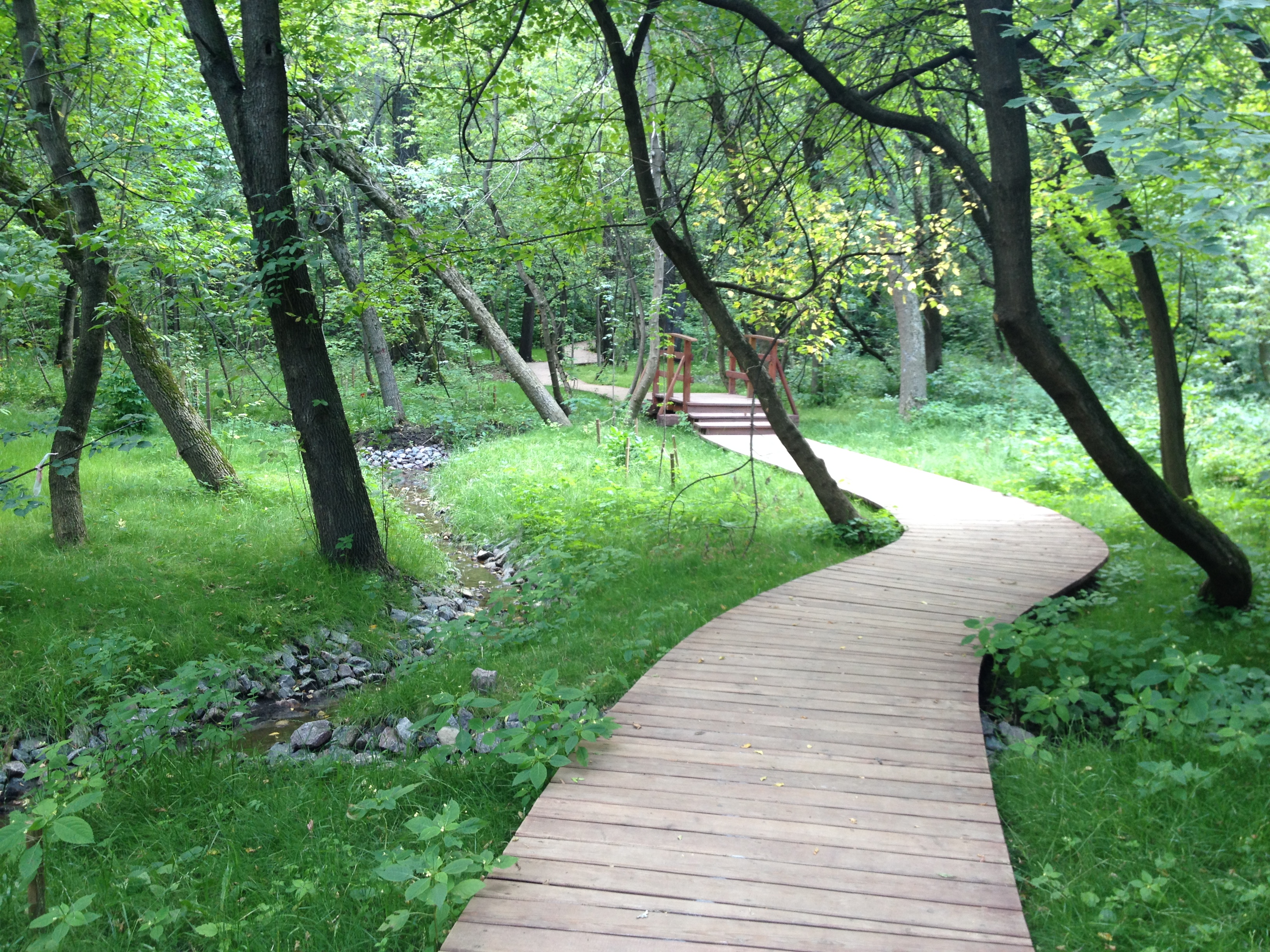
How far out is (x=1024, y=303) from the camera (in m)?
4.23

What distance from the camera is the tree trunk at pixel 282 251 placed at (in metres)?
5.94

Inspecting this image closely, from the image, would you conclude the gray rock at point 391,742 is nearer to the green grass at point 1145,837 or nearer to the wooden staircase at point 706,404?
the green grass at point 1145,837

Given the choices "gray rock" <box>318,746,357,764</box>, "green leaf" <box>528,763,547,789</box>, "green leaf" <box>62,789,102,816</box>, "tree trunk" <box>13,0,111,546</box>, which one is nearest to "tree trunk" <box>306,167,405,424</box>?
"tree trunk" <box>13,0,111,546</box>

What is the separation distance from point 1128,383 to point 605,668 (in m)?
15.0

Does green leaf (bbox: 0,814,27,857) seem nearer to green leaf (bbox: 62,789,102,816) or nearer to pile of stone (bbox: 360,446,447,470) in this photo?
green leaf (bbox: 62,789,102,816)

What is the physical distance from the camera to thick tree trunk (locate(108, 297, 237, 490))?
8203 mm

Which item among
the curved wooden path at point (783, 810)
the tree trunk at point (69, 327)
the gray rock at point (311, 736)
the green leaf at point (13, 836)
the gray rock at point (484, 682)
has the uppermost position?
the tree trunk at point (69, 327)

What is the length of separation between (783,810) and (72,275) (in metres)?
7.14

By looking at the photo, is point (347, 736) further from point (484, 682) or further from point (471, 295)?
point (471, 295)

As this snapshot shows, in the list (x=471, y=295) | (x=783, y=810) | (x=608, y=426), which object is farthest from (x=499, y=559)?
(x=471, y=295)

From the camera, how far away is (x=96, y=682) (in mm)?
4742

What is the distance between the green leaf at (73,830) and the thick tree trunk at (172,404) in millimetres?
6931

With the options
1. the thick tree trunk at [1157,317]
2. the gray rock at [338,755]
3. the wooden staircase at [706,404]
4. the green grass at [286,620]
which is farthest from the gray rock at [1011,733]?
the wooden staircase at [706,404]

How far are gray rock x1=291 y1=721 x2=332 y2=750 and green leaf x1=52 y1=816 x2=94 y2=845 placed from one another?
224 cm
